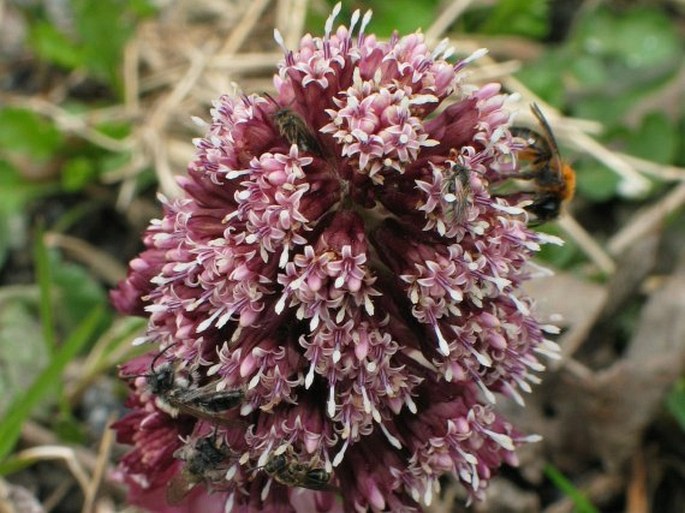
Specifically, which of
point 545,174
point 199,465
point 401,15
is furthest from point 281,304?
point 401,15

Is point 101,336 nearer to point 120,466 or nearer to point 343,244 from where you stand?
point 120,466

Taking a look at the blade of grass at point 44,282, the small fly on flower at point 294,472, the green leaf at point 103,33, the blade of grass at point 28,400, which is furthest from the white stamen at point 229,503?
the green leaf at point 103,33

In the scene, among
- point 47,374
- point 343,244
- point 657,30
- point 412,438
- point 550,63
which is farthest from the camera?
point 657,30

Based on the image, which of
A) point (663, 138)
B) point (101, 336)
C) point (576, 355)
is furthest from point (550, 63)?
point (101, 336)

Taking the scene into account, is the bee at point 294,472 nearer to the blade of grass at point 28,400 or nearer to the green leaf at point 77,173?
the blade of grass at point 28,400

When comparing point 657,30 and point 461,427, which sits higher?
point 657,30

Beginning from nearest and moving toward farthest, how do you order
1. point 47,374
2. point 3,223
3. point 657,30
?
point 47,374
point 3,223
point 657,30

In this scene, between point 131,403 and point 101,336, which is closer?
point 131,403

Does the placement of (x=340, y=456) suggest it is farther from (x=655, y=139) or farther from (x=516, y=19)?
(x=516, y=19)

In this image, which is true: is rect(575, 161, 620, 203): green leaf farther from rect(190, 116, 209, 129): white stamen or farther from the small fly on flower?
the small fly on flower
